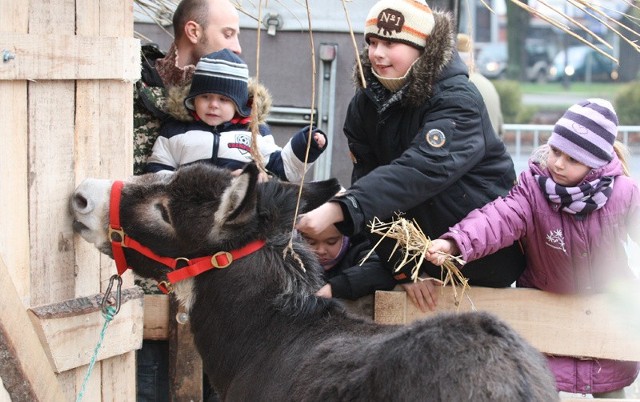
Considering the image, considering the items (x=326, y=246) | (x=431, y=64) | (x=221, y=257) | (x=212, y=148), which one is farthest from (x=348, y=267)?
(x=221, y=257)

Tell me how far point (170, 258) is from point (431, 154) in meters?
1.35

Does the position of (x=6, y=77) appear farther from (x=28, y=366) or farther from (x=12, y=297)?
(x=28, y=366)

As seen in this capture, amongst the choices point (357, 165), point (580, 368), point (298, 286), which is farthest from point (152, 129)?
point (580, 368)

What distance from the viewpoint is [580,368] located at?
503 centimetres

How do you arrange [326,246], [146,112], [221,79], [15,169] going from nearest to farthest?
[15,169] → [221,79] → [326,246] → [146,112]

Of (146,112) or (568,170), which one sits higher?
(146,112)

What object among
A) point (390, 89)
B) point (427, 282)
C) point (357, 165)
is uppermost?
point (390, 89)

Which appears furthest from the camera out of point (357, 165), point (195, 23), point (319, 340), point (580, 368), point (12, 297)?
point (195, 23)

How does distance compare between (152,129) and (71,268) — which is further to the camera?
(152,129)

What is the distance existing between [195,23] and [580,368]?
9.91 feet

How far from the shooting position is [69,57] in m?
4.10

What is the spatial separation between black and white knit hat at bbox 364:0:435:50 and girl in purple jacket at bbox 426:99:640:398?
0.84 meters

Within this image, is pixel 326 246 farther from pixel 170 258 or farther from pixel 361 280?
pixel 170 258

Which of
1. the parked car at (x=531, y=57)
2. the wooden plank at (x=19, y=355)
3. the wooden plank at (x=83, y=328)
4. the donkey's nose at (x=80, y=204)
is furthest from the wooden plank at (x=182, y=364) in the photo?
the parked car at (x=531, y=57)
